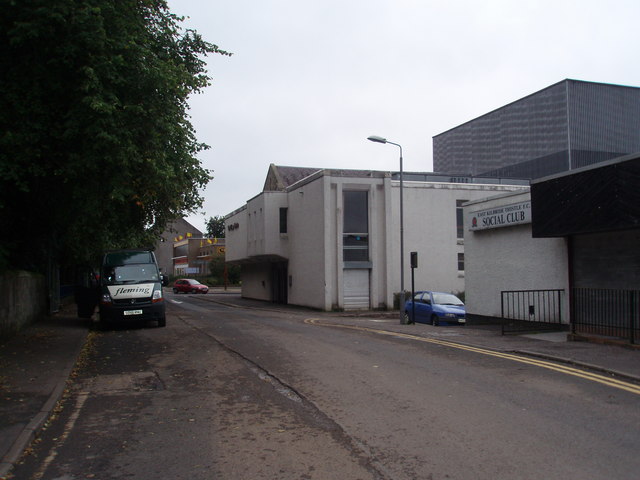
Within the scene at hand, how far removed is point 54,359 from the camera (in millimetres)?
11047

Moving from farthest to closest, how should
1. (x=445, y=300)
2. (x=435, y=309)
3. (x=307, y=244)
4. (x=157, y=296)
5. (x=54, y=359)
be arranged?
(x=307, y=244), (x=445, y=300), (x=435, y=309), (x=157, y=296), (x=54, y=359)

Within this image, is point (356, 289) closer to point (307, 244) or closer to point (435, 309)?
point (307, 244)

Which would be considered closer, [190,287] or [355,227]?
[355,227]

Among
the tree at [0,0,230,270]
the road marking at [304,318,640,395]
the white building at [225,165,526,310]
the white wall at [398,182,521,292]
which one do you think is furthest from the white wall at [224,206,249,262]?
the tree at [0,0,230,270]

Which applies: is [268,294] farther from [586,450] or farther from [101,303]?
[586,450]

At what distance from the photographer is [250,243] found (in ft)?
133

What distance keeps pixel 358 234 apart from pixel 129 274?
16101mm

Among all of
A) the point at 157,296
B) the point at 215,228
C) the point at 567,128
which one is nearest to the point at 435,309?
the point at 157,296

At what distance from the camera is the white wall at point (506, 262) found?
620 inches

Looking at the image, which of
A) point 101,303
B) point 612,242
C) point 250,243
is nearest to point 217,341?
point 101,303

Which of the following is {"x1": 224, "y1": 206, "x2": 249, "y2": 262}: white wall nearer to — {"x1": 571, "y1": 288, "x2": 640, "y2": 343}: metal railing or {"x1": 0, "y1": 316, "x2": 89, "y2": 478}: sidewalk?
{"x1": 0, "y1": 316, "x2": 89, "y2": 478}: sidewalk

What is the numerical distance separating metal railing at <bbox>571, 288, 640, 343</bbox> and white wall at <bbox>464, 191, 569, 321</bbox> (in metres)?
1.47

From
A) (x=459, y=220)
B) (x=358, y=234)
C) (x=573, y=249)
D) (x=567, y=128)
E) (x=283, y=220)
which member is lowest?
(x=573, y=249)

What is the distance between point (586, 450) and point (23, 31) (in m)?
11.2
